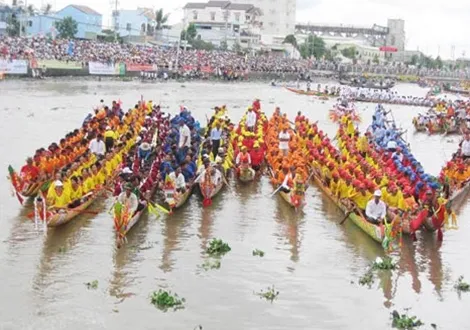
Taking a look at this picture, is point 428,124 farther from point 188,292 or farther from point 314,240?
point 188,292

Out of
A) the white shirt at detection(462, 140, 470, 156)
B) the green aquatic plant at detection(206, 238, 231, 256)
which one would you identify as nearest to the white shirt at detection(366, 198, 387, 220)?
the green aquatic plant at detection(206, 238, 231, 256)

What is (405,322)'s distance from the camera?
997 centimetres

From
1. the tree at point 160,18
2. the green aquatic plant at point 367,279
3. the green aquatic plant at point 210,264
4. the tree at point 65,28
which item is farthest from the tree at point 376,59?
the green aquatic plant at point 210,264

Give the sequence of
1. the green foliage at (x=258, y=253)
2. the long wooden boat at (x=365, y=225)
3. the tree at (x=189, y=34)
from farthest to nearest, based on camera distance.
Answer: the tree at (x=189, y=34) → the long wooden boat at (x=365, y=225) → the green foliage at (x=258, y=253)

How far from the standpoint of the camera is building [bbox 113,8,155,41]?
324 feet

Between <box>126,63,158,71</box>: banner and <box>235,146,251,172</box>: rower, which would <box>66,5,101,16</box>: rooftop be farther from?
<box>235,146,251,172</box>: rower

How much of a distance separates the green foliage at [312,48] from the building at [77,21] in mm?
34481

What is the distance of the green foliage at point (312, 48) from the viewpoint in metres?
111

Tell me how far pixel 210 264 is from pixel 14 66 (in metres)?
38.2

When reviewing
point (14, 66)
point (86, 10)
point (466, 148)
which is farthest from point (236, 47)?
point (466, 148)

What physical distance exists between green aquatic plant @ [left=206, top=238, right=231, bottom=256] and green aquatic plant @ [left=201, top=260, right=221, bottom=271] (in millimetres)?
381

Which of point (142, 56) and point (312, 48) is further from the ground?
point (312, 48)

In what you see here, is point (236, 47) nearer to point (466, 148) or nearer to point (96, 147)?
point (466, 148)

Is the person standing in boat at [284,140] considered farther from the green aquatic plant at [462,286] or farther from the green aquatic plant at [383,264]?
the green aquatic plant at [462,286]
